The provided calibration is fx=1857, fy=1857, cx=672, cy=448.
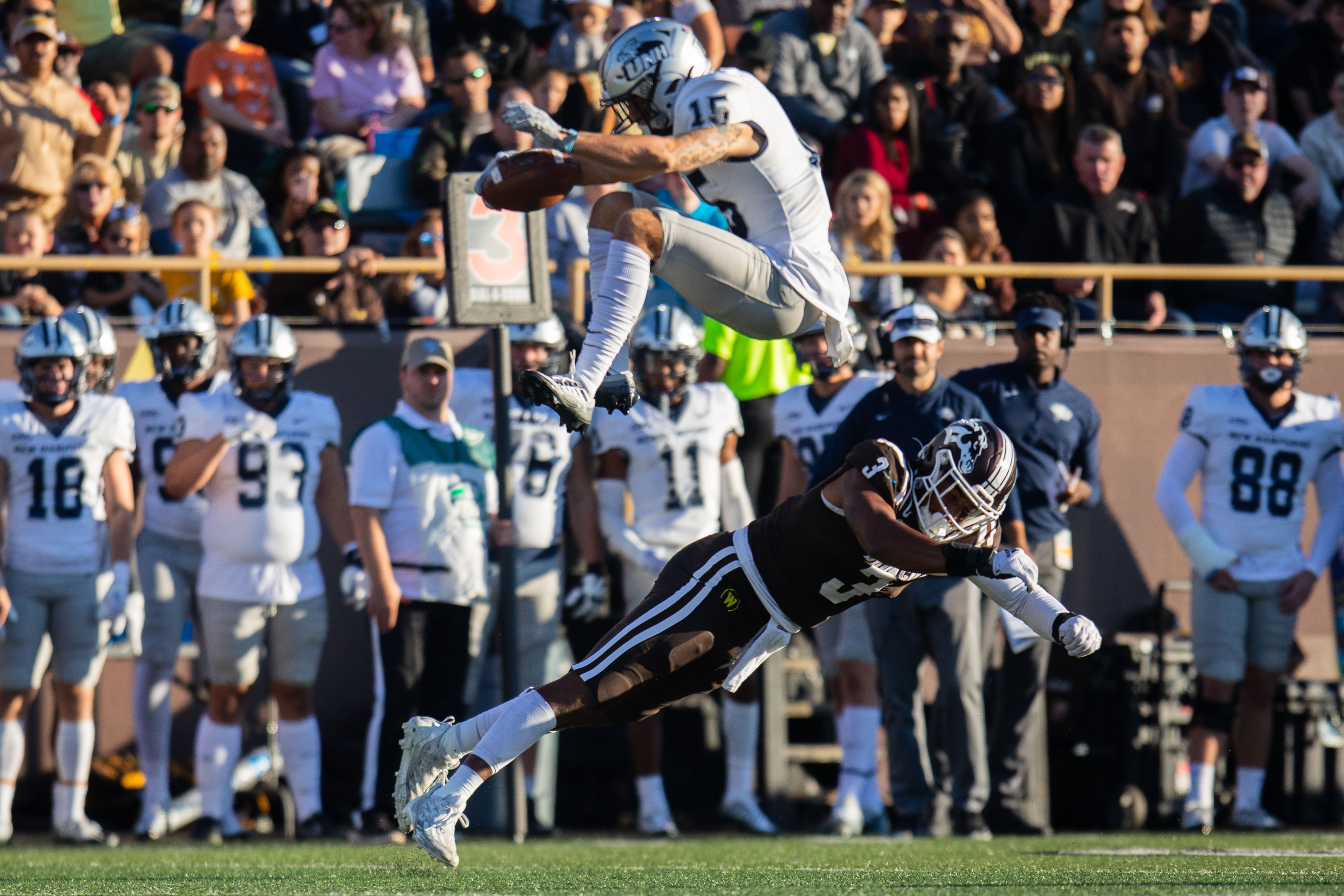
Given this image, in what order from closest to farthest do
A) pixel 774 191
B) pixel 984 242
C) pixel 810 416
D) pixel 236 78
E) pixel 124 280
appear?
pixel 774 191 < pixel 810 416 < pixel 124 280 < pixel 984 242 < pixel 236 78

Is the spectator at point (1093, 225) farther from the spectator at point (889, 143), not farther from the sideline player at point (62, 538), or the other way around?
the sideline player at point (62, 538)

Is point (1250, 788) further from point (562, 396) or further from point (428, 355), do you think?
point (562, 396)

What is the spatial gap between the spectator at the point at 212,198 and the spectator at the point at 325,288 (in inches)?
13.3

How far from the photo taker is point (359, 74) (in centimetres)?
1181

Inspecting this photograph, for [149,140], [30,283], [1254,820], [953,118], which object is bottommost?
[1254,820]

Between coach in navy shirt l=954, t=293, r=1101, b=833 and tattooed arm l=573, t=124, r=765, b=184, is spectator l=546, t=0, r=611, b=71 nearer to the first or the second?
coach in navy shirt l=954, t=293, r=1101, b=833

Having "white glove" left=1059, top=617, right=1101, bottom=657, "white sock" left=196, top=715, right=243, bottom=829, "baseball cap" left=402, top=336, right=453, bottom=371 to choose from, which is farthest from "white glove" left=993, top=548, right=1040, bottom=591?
"white sock" left=196, top=715, right=243, bottom=829

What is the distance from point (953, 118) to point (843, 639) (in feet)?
13.4

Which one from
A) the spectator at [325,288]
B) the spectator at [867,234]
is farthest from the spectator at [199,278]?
the spectator at [867,234]

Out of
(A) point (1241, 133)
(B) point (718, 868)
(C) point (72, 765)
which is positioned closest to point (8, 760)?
(C) point (72, 765)

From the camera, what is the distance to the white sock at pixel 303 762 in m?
8.77

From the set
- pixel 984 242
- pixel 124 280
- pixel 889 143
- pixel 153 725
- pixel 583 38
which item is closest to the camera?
pixel 153 725

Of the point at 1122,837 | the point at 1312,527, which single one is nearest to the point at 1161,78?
the point at 1312,527

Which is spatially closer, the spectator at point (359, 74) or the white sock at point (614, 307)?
the white sock at point (614, 307)
